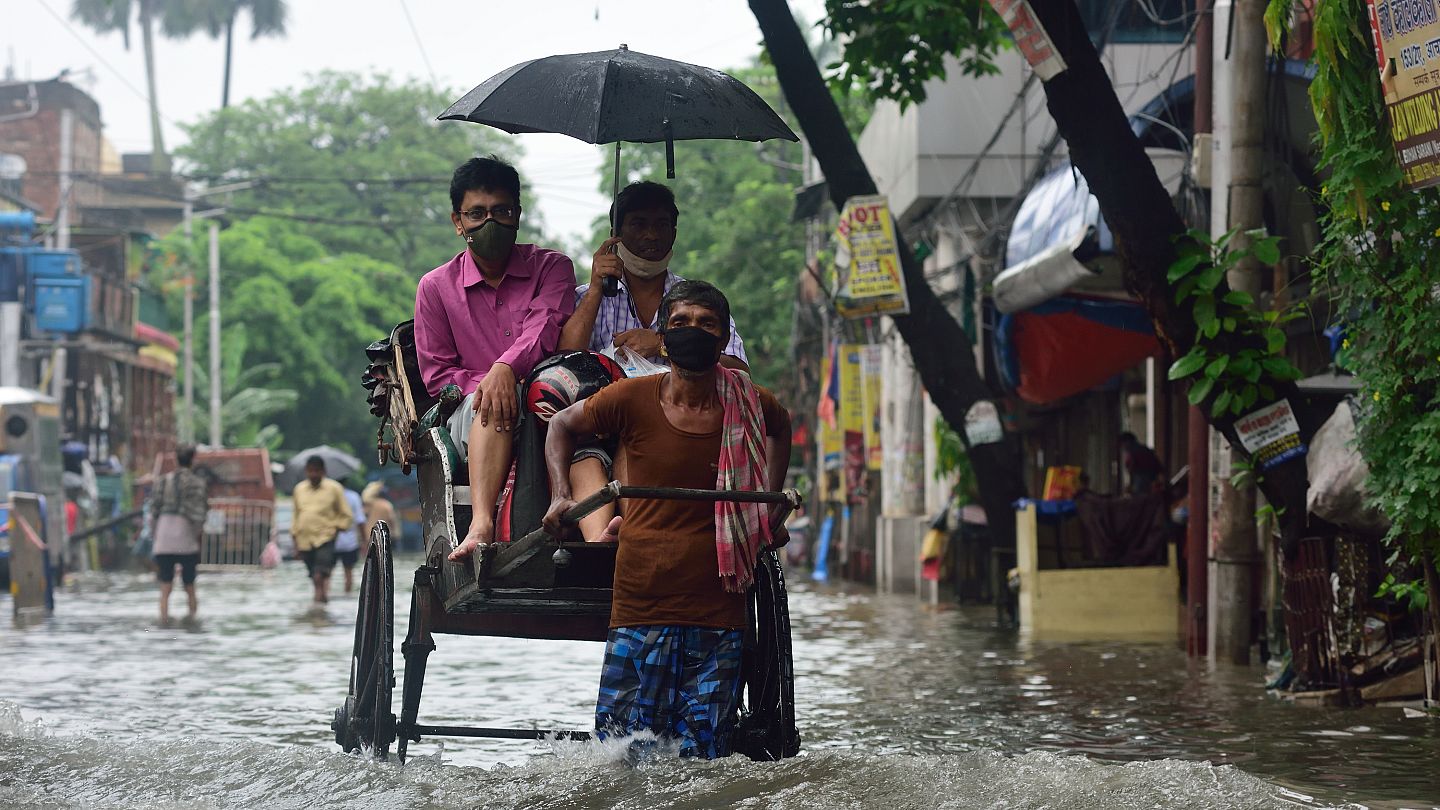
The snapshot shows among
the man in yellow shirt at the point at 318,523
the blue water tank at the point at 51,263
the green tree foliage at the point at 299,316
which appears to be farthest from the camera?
the green tree foliage at the point at 299,316

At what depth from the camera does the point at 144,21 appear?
68.7m

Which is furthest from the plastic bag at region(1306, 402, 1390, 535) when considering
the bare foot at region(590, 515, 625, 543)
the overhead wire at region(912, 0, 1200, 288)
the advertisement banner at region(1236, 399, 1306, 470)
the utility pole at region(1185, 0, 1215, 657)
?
the overhead wire at region(912, 0, 1200, 288)

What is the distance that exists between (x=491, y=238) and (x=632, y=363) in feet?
2.36

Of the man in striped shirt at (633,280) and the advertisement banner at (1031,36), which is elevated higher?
the advertisement banner at (1031,36)

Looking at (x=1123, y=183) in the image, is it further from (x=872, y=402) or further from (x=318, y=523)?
(x=872, y=402)

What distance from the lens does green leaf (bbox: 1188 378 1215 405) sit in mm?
10188

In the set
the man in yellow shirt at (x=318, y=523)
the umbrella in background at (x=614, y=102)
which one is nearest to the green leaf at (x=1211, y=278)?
the umbrella in background at (x=614, y=102)

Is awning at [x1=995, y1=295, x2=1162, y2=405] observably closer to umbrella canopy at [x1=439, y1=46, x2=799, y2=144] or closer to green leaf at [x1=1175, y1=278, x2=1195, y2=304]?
green leaf at [x1=1175, y1=278, x2=1195, y2=304]

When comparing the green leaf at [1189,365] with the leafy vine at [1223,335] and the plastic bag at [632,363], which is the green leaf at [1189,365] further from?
the plastic bag at [632,363]

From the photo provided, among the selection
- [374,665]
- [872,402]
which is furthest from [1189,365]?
[872,402]

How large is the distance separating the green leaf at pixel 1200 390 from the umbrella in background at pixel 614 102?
3634mm

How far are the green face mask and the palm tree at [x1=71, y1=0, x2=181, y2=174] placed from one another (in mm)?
63578

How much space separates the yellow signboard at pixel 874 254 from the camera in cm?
1662

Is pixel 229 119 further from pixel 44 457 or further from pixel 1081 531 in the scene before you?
pixel 1081 531
